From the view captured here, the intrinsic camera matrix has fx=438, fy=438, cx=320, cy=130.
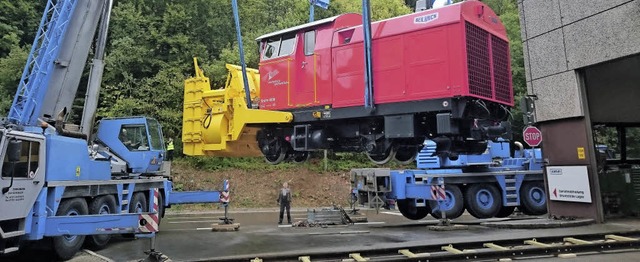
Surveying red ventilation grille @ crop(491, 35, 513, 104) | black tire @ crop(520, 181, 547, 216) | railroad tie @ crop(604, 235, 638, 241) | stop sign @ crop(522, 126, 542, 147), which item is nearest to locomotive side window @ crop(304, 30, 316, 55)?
red ventilation grille @ crop(491, 35, 513, 104)

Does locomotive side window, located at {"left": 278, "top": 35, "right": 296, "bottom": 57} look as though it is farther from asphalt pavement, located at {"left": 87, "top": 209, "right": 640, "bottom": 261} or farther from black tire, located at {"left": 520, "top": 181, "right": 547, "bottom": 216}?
black tire, located at {"left": 520, "top": 181, "right": 547, "bottom": 216}

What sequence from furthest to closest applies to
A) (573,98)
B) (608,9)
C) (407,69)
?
(573,98), (608,9), (407,69)

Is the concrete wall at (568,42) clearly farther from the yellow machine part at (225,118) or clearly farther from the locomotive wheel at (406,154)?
the yellow machine part at (225,118)

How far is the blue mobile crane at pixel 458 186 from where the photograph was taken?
12906mm

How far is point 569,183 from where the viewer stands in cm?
1060

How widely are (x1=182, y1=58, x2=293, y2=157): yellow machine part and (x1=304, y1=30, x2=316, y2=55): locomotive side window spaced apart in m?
1.42

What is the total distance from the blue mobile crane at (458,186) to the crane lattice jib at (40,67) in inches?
340

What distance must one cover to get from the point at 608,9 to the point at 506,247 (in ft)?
18.9

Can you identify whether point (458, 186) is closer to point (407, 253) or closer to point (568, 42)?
point (568, 42)

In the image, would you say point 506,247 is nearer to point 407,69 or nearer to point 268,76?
point 407,69

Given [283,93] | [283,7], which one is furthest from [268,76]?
[283,7]

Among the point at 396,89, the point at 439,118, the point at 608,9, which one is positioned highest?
the point at 608,9

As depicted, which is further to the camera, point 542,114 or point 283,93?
point 542,114

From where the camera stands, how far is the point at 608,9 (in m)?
9.41
